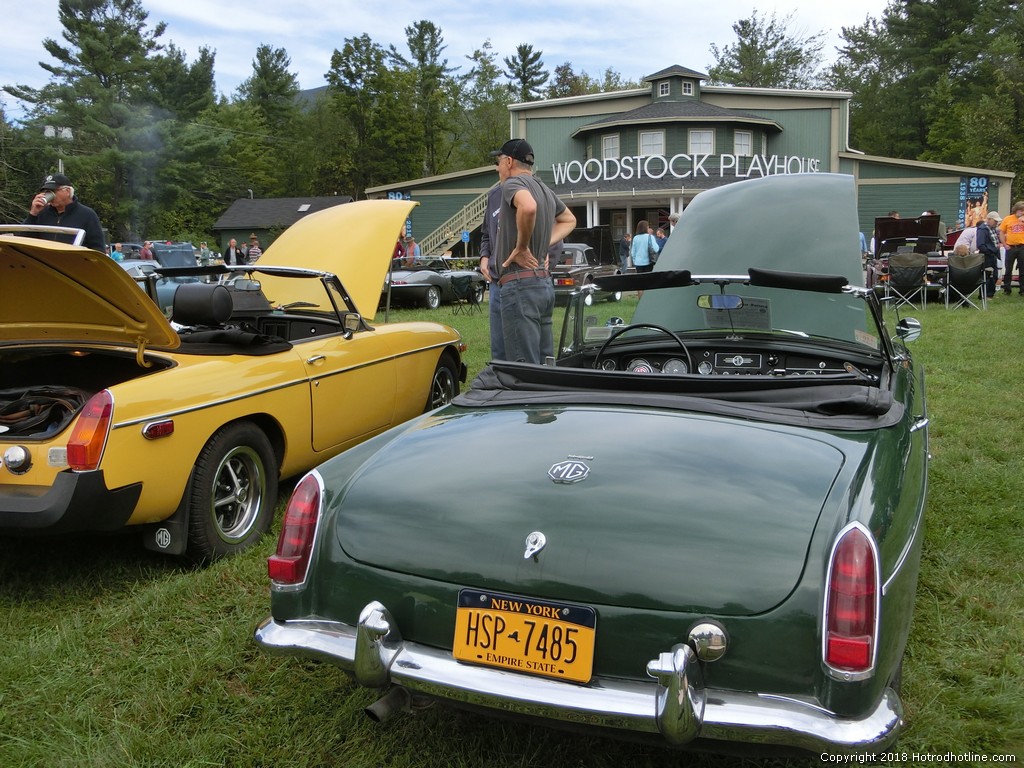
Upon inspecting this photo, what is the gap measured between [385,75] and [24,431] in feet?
183

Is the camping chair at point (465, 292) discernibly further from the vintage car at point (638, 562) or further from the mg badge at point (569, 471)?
the mg badge at point (569, 471)

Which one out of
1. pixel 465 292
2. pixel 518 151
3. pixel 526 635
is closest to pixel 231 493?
pixel 526 635

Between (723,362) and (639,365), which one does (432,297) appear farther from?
(723,362)

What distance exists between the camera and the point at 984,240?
14.1 meters

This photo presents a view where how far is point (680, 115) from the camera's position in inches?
1339

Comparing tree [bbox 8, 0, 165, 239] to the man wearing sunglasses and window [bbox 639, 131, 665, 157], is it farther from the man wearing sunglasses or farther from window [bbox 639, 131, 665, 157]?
the man wearing sunglasses

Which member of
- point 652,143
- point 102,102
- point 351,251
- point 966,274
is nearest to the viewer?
point 351,251

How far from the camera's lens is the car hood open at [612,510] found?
1.93m

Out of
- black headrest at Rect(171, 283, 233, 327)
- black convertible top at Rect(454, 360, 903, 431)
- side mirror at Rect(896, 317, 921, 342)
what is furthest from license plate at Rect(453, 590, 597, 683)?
side mirror at Rect(896, 317, 921, 342)

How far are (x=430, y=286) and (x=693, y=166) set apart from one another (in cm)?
1988

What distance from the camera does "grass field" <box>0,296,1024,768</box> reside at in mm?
2465

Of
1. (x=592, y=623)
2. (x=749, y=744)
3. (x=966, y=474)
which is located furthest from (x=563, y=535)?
(x=966, y=474)

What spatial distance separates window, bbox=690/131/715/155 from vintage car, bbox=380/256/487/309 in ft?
64.3

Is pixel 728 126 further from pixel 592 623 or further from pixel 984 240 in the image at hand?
pixel 592 623
